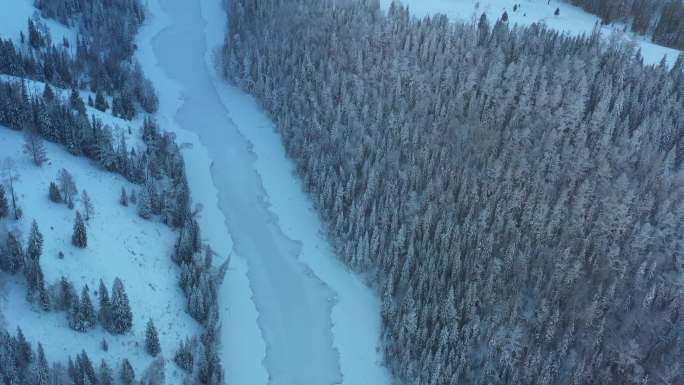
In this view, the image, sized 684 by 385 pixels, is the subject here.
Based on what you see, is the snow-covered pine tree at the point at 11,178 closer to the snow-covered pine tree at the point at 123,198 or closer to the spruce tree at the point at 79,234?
the spruce tree at the point at 79,234

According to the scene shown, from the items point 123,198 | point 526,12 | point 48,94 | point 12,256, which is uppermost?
point 526,12

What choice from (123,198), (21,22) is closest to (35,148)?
(123,198)

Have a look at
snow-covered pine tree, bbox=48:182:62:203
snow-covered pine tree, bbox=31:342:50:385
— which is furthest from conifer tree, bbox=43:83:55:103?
snow-covered pine tree, bbox=31:342:50:385

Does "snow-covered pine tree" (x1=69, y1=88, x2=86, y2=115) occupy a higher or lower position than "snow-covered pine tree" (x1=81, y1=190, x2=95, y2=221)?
higher

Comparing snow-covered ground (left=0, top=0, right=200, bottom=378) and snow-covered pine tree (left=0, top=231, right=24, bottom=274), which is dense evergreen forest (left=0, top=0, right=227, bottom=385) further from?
snow-covered ground (left=0, top=0, right=200, bottom=378)

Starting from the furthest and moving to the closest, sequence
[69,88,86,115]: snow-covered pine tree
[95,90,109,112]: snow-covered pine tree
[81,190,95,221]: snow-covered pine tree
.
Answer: [95,90,109,112]: snow-covered pine tree
[69,88,86,115]: snow-covered pine tree
[81,190,95,221]: snow-covered pine tree

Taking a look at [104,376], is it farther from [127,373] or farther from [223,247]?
[223,247]
